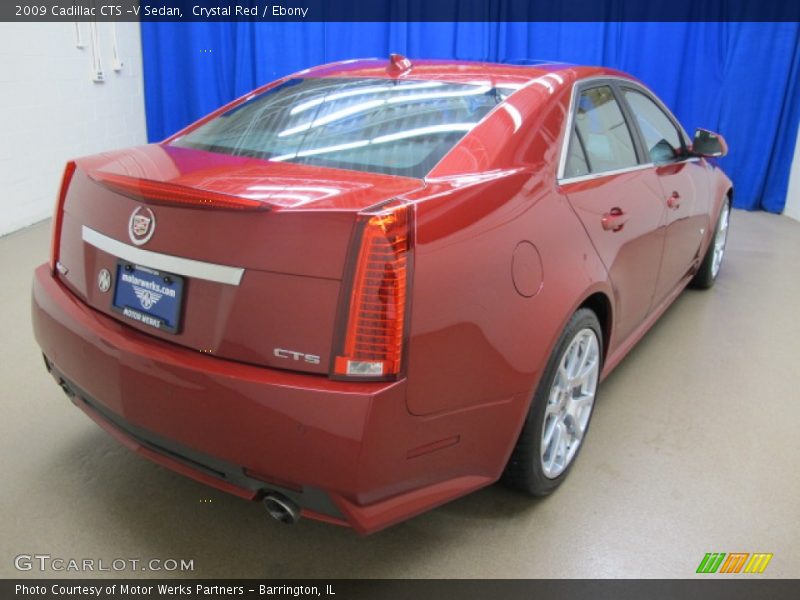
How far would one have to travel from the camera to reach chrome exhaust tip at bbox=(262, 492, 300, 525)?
1300mm

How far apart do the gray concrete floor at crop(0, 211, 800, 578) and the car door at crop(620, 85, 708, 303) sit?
0.50m

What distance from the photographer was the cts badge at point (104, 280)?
4.80 feet

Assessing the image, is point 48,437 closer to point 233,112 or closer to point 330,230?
point 233,112

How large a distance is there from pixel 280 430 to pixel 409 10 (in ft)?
18.8

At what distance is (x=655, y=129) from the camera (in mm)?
2580

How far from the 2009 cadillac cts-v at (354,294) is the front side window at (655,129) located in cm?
57

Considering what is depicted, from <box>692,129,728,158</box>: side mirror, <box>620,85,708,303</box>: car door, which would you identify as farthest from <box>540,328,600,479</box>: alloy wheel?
<box>692,129,728,158</box>: side mirror

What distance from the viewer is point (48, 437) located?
2.03 metres

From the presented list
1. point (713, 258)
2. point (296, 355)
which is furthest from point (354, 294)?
point (713, 258)

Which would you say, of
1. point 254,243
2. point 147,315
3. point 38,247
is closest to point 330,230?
point 254,243

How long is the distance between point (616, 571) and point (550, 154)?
1039 mm

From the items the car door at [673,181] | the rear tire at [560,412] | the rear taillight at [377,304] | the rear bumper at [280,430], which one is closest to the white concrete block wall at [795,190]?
the car door at [673,181]

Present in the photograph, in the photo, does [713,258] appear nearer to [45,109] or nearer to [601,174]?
[601,174]

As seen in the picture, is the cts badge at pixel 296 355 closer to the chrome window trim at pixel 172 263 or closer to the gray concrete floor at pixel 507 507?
the chrome window trim at pixel 172 263
